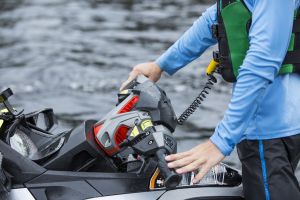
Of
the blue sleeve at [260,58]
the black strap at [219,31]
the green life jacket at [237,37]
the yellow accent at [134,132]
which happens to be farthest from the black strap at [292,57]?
the yellow accent at [134,132]

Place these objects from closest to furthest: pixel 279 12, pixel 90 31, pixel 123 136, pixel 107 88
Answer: pixel 279 12
pixel 123 136
pixel 107 88
pixel 90 31

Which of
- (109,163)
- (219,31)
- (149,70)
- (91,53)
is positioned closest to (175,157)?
(109,163)

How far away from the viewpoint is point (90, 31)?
42.7 ft

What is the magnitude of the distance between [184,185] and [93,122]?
Result: 554mm

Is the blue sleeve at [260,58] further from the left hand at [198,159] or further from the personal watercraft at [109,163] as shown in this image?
the personal watercraft at [109,163]

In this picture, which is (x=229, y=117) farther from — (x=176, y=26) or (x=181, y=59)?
(x=176, y=26)

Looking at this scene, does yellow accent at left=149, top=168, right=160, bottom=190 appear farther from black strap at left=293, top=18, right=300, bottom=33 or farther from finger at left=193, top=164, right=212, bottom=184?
black strap at left=293, top=18, right=300, bottom=33

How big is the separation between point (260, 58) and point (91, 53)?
846cm

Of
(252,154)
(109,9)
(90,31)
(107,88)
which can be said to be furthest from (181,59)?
(109,9)

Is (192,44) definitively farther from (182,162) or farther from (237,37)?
(182,162)

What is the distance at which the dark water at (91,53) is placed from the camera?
8.20m

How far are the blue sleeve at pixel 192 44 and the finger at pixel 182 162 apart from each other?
0.96m

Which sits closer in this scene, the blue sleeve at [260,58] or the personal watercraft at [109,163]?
the blue sleeve at [260,58]

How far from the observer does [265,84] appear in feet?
9.50
